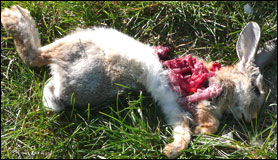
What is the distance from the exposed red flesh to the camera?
3161 millimetres

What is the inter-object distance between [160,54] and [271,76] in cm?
132

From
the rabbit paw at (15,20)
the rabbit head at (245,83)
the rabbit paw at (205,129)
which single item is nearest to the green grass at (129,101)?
the rabbit paw at (205,129)

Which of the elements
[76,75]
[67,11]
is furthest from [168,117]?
[67,11]

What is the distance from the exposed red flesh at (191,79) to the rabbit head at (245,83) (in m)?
0.10

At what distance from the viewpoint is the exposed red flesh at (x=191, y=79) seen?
3161mm

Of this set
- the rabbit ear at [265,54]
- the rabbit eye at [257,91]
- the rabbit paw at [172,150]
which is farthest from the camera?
the rabbit ear at [265,54]

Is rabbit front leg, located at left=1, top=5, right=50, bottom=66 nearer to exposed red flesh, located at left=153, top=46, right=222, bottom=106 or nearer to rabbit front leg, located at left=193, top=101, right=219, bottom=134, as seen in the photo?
exposed red flesh, located at left=153, top=46, right=222, bottom=106

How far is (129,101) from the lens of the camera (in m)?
3.27

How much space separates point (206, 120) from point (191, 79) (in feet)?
1.49

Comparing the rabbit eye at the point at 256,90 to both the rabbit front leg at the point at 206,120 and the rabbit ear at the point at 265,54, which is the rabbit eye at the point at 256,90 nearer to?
the rabbit ear at the point at 265,54

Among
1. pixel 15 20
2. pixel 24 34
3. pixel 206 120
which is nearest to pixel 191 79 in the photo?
pixel 206 120

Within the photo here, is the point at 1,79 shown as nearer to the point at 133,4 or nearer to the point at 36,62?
the point at 36,62

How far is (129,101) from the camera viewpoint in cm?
327

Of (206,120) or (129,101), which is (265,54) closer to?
(206,120)
